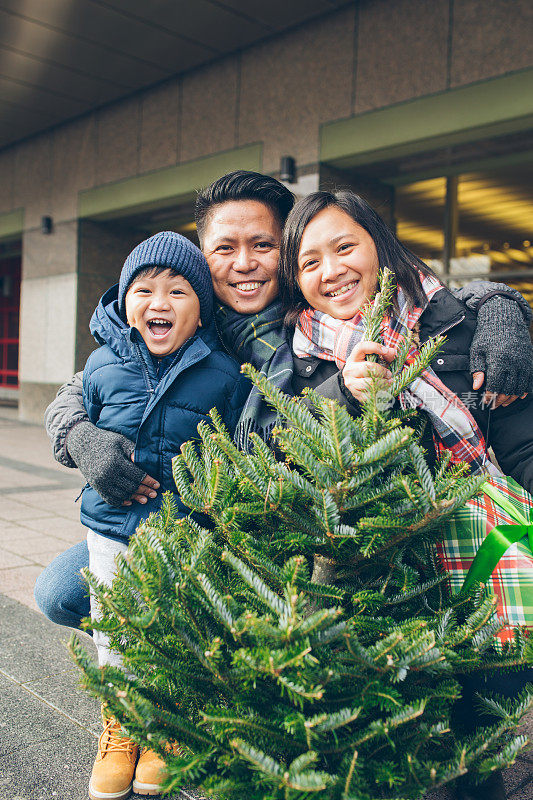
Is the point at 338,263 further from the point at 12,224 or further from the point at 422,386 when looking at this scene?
the point at 12,224

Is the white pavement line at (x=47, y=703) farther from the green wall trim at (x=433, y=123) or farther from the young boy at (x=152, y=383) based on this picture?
the green wall trim at (x=433, y=123)

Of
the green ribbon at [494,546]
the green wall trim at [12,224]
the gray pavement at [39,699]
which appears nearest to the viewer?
the green ribbon at [494,546]

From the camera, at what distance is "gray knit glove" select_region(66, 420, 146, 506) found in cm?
211

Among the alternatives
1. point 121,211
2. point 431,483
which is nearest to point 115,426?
point 431,483

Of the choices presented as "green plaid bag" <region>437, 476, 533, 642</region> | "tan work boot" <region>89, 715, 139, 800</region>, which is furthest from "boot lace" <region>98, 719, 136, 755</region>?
"green plaid bag" <region>437, 476, 533, 642</region>

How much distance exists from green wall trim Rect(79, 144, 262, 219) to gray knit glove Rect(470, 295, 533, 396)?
734 cm

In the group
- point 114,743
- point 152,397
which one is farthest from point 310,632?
point 114,743

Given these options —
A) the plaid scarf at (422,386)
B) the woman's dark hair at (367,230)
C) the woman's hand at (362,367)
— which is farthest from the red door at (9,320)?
the woman's hand at (362,367)

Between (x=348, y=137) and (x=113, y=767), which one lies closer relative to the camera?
(x=113, y=767)

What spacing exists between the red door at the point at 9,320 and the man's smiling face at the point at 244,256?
17824 mm

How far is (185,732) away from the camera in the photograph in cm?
138

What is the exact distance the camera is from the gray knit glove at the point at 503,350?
193 centimetres

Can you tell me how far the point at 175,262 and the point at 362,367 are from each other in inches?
34.4

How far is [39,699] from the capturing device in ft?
8.91
